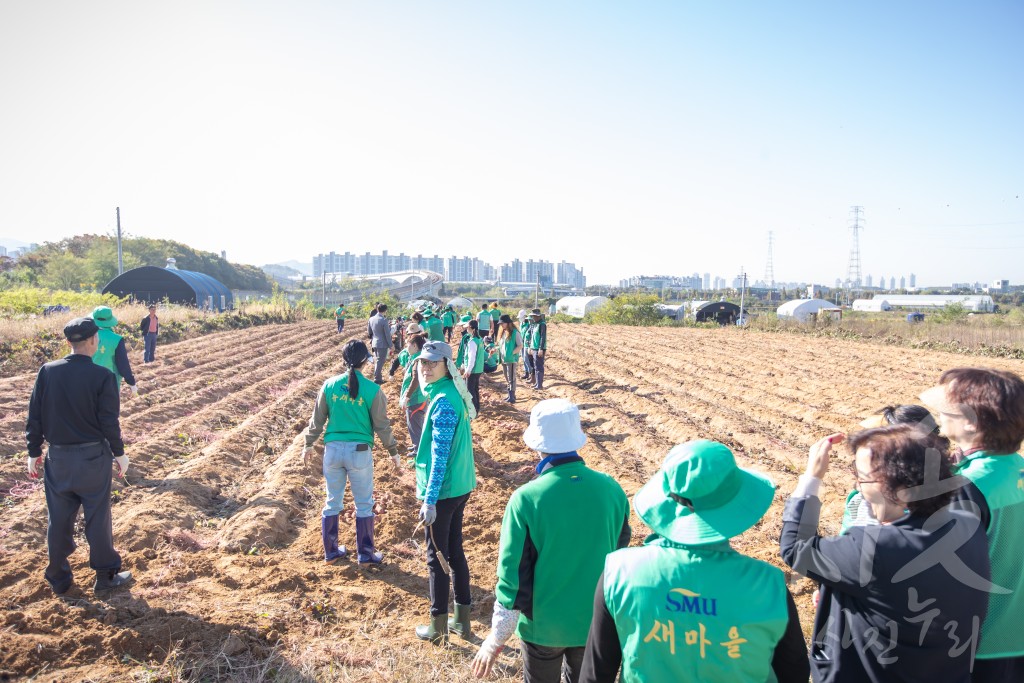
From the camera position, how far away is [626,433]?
10305mm

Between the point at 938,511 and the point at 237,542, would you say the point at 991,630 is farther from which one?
the point at 237,542

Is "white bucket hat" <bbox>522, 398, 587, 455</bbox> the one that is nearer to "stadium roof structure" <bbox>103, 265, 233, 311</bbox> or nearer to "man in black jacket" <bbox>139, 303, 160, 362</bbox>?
"man in black jacket" <bbox>139, 303, 160, 362</bbox>

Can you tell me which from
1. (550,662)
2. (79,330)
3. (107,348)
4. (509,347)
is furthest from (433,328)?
(550,662)

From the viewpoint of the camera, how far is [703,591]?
1761 millimetres

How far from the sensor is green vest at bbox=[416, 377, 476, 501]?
13.0 ft

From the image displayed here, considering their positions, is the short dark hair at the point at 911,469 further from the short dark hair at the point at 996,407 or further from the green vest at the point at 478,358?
the green vest at the point at 478,358

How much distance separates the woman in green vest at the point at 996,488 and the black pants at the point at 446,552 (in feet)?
8.81

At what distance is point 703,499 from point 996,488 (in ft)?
4.61

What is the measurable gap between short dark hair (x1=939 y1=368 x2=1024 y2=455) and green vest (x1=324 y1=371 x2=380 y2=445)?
3.88 meters

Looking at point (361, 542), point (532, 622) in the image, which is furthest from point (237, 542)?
point (532, 622)

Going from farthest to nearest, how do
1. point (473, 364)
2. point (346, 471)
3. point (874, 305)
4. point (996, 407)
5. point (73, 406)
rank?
point (874, 305), point (473, 364), point (346, 471), point (73, 406), point (996, 407)

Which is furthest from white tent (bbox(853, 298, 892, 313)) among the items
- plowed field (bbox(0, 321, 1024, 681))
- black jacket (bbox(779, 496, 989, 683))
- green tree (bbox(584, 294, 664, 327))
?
black jacket (bbox(779, 496, 989, 683))

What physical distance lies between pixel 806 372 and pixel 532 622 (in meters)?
17.2

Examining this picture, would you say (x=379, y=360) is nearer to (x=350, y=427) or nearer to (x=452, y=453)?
(x=350, y=427)
